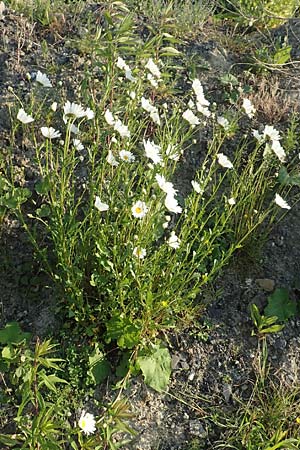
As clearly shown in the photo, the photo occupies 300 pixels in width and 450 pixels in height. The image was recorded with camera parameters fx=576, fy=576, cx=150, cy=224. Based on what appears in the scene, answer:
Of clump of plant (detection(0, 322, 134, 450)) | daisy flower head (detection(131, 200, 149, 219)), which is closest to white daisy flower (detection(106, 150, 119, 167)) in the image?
daisy flower head (detection(131, 200, 149, 219))

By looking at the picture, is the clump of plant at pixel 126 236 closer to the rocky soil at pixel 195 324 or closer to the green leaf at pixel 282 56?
the rocky soil at pixel 195 324

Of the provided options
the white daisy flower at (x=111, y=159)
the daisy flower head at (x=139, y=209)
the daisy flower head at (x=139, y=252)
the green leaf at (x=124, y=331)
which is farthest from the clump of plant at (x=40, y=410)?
the white daisy flower at (x=111, y=159)

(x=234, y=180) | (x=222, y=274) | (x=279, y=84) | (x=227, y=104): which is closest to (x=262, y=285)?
(x=222, y=274)

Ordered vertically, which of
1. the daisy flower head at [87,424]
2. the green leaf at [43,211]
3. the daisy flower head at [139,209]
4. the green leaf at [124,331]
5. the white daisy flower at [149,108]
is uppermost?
the white daisy flower at [149,108]

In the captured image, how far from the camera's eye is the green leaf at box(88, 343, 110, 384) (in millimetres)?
2650

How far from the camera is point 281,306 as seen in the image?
2.99 m

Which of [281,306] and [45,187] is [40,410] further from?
[281,306]

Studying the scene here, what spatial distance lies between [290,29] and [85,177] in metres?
2.23

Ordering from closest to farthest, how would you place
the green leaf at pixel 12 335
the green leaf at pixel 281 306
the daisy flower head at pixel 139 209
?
the daisy flower head at pixel 139 209, the green leaf at pixel 12 335, the green leaf at pixel 281 306

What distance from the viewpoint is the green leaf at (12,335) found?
2609 millimetres

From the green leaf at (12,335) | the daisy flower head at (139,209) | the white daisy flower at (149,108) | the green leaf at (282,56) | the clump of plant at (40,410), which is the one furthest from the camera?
the green leaf at (282,56)

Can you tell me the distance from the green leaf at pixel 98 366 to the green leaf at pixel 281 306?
874 millimetres

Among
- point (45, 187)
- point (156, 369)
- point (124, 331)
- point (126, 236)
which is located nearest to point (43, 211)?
point (45, 187)

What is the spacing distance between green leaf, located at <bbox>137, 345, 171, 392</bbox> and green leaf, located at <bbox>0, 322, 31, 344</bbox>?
541 mm
